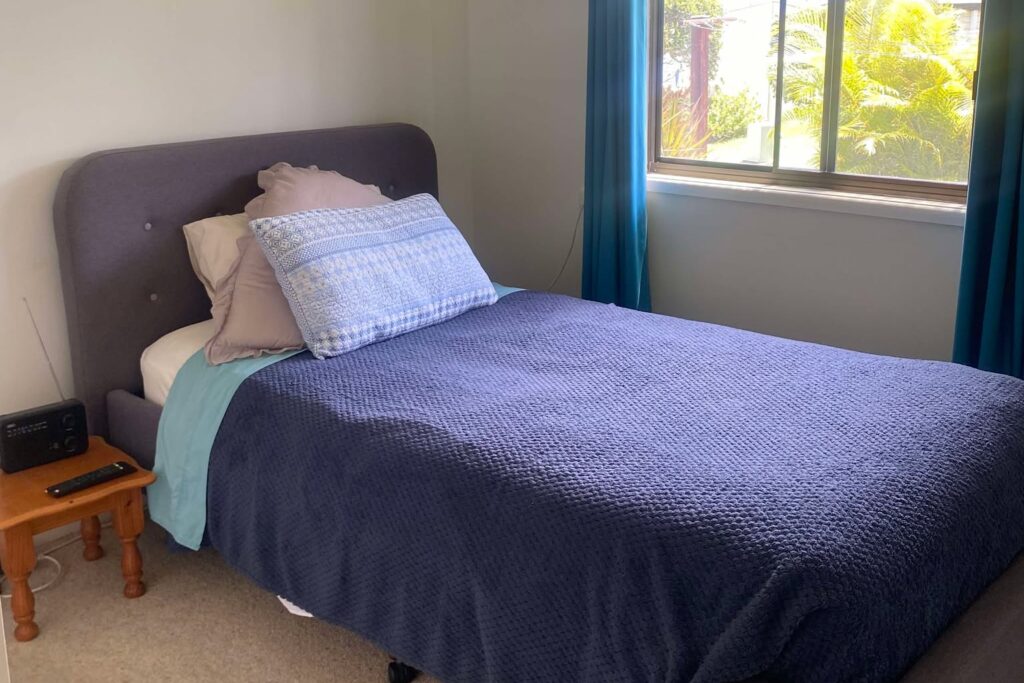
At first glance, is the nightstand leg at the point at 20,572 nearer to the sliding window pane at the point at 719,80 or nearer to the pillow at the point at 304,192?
the pillow at the point at 304,192

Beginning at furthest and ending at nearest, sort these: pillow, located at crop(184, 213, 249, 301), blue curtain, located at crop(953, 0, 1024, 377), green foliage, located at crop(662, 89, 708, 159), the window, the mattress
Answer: green foliage, located at crop(662, 89, 708, 159) < the window < pillow, located at crop(184, 213, 249, 301) < the mattress < blue curtain, located at crop(953, 0, 1024, 377)

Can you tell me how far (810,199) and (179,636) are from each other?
215cm

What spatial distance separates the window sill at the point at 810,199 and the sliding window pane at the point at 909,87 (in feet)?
0.43

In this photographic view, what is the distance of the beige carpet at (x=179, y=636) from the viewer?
2291 mm

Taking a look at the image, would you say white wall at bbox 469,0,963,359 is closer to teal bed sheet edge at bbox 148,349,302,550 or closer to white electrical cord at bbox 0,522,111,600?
teal bed sheet edge at bbox 148,349,302,550

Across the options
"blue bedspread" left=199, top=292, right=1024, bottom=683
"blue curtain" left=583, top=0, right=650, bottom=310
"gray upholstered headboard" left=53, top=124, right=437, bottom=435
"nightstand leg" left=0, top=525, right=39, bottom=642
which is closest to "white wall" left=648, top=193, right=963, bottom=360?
"blue curtain" left=583, top=0, right=650, bottom=310

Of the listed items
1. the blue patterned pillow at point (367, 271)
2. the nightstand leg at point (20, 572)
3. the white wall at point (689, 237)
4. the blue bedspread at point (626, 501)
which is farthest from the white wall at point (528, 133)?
the nightstand leg at point (20, 572)

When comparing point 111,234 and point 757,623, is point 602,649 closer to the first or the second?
point 757,623

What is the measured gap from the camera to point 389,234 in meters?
2.82

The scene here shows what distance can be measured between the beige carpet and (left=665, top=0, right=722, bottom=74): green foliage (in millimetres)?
2163

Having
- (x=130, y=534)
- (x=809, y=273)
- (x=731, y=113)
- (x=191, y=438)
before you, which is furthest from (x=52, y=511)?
(x=731, y=113)

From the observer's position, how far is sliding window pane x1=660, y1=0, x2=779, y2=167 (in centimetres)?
327

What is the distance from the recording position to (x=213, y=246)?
2.83 m

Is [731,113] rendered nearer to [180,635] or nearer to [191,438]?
[191,438]
